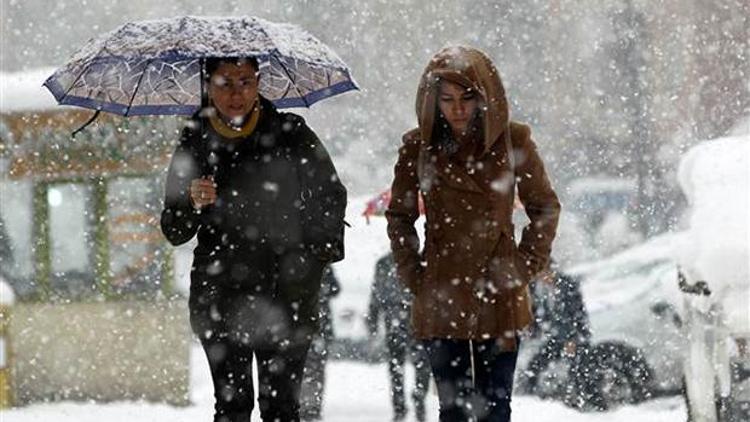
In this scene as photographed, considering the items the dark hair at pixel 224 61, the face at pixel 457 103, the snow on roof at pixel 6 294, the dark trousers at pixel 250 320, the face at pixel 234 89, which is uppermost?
the snow on roof at pixel 6 294

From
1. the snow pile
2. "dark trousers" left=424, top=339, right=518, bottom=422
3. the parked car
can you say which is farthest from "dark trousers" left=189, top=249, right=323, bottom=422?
the parked car

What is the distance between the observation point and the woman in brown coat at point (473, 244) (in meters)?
5.20

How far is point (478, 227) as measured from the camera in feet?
17.1

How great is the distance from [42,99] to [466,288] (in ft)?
24.2

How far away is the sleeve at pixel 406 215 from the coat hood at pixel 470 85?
158 millimetres

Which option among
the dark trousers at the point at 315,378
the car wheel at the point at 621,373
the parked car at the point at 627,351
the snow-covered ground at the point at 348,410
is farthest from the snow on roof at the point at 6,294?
the car wheel at the point at 621,373

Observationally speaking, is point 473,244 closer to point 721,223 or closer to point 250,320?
point 250,320

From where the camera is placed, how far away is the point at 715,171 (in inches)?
335

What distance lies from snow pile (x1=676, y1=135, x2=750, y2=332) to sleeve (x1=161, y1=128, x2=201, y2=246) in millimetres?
3416

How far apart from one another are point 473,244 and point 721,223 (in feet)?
10.5

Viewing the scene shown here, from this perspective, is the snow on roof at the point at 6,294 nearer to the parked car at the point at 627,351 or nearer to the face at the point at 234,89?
the parked car at the point at 627,351

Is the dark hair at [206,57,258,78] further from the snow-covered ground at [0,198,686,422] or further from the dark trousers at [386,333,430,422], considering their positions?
the dark trousers at [386,333,430,422]

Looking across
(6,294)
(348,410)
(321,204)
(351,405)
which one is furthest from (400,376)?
(321,204)

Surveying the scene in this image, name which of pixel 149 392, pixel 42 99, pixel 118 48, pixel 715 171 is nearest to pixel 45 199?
pixel 42 99
